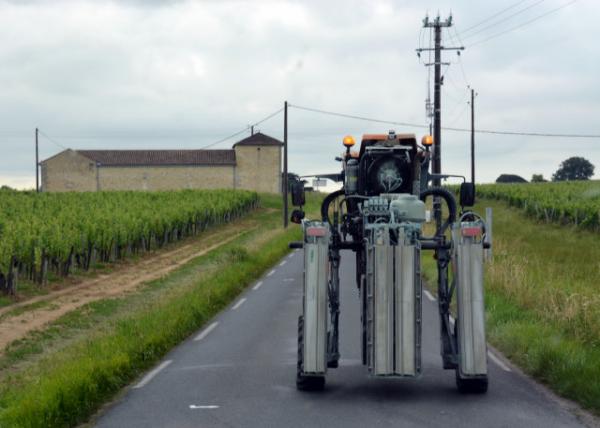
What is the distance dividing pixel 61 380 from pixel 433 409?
405 centimetres

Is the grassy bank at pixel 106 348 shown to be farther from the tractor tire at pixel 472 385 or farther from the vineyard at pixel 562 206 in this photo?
the vineyard at pixel 562 206

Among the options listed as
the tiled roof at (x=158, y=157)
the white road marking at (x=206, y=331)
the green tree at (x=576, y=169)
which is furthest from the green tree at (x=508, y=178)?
the white road marking at (x=206, y=331)

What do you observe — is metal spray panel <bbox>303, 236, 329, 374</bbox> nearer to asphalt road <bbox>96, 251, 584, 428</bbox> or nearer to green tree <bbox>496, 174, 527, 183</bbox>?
asphalt road <bbox>96, 251, 584, 428</bbox>

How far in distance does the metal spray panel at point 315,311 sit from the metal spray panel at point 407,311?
0.90m

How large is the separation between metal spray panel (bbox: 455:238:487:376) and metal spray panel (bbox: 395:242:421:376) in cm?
60

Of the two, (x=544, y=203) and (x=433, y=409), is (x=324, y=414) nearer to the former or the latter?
(x=433, y=409)

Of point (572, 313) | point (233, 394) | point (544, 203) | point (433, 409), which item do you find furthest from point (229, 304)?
point (544, 203)

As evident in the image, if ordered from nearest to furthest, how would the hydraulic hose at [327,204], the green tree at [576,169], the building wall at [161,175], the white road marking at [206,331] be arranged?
the hydraulic hose at [327,204] < the white road marking at [206,331] < the building wall at [161,175] < the green tree at [576,169]

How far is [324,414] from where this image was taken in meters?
8.88

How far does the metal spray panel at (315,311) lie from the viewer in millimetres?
9617

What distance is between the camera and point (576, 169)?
458 feet

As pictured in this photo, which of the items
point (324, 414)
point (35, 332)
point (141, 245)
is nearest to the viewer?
point (324, 414)

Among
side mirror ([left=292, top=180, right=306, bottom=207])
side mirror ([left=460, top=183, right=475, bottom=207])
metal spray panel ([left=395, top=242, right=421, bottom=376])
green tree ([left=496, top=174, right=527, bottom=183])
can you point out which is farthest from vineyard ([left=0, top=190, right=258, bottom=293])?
green tree ([left=496, top=174, right=527, bottom=183])

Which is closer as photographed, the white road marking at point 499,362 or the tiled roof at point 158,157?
the white road marking at point 499,362
